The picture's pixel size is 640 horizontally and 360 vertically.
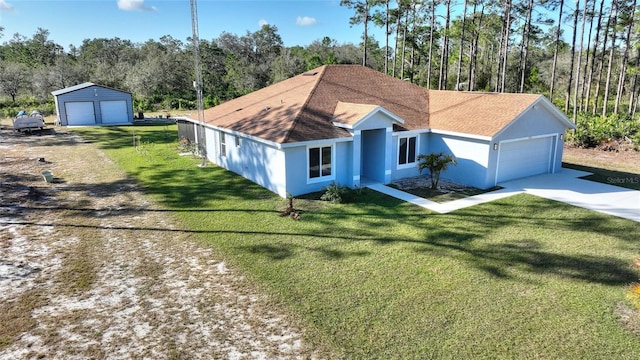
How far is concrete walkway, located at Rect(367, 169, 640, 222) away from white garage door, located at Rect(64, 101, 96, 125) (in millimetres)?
29223

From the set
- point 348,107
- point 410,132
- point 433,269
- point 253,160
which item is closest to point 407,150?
point 410,132

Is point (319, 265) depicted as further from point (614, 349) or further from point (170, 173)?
point (170, 173)

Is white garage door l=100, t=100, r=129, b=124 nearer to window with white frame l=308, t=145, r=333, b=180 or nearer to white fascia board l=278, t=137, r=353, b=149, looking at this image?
window with white frame l=308, t=145, r=333, b=180

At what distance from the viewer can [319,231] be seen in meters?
11.3

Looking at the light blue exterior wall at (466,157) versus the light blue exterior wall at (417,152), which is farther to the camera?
the light blue exterior wall at (417,152)

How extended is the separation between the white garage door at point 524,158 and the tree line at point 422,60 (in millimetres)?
10063

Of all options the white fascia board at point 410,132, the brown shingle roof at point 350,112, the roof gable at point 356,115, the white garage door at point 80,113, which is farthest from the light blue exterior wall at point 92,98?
the white fascia board at point 410,132

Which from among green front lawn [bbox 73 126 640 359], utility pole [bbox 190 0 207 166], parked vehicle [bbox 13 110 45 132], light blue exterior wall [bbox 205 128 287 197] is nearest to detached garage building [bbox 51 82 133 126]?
parked vehicle [bbox 13 110 45 132]

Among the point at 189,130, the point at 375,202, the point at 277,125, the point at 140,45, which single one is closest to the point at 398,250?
the point at 375,202

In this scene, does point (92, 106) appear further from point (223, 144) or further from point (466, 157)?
point (466, 157)

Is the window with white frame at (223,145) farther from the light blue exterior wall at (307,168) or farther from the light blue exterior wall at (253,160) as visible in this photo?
the light blue exterior wall at (307,168)

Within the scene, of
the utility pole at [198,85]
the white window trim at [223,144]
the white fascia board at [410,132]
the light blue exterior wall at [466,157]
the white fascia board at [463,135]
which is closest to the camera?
the white fascia board at [463,135]

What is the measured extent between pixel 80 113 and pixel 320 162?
93.4ft

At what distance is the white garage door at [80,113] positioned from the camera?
1318 inches
